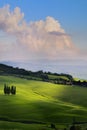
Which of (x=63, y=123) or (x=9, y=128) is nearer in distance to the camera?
(x=9, y=128)

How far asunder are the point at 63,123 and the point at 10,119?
78.1ft

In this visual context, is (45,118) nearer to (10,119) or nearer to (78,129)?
(10,119)

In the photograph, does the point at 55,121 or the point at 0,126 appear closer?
the point at 0,126

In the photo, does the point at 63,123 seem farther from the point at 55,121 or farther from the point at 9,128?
the point at 9,128

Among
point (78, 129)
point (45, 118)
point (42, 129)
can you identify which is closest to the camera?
point (78, 129)

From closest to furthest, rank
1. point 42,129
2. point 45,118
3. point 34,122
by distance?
1. point 42,129
2. point 34,122
3. point 45,118

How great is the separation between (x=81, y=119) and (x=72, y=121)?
8397 millimetres

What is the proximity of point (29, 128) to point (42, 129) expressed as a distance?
811 cm

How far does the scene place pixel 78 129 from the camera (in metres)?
131

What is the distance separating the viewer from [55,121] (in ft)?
631

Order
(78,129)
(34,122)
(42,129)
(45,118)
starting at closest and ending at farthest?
(78,129)
(42,129)
(34,122)
(45,118)

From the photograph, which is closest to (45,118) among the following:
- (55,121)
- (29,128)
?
(55,121)

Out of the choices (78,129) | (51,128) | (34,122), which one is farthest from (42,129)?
(34,122)

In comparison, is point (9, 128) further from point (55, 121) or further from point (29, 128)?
point (55, 121)
